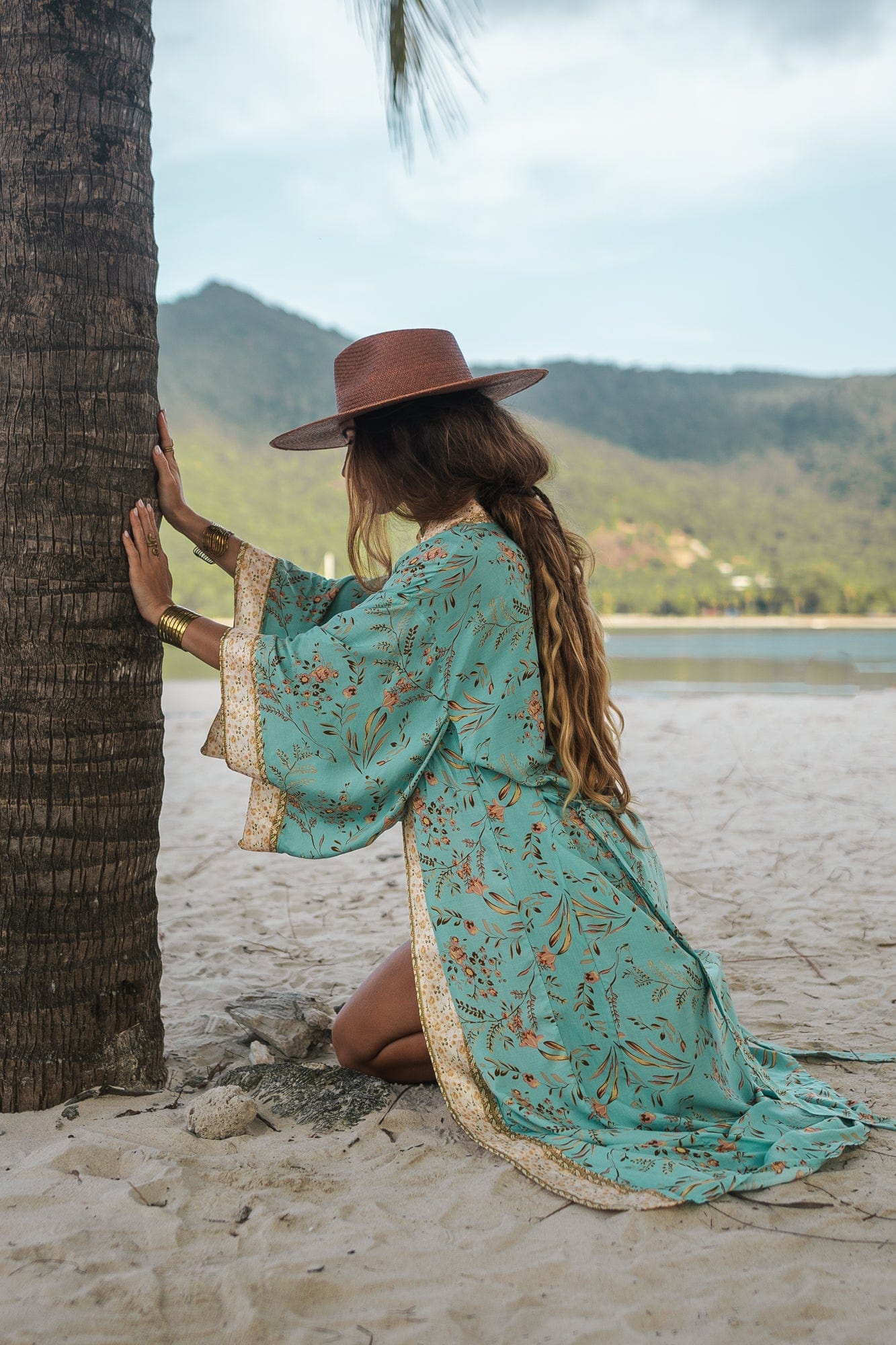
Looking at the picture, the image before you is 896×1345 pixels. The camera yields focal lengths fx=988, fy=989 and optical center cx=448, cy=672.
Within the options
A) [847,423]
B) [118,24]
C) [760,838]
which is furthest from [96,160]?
[847,423]

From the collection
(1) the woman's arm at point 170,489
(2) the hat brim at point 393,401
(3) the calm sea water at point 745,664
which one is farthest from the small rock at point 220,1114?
(3) the calm sea water at point 745,664

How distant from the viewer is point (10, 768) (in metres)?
2.05

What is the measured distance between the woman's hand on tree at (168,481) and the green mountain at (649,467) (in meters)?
47.3

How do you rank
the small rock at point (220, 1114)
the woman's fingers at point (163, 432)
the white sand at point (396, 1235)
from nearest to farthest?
1. the white sand at point (396, 1235)
2. the small rock at point (220, 1114)
3. the woman's fingers at point (163, 432)

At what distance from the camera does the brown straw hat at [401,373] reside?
2152 millimetres

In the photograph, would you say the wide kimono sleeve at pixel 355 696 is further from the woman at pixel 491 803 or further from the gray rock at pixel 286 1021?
the gray rock at pixel 286 1021

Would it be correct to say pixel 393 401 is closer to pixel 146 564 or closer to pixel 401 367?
pixel 401 367

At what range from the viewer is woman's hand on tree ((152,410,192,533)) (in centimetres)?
223

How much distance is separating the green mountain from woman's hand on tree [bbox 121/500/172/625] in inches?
1870

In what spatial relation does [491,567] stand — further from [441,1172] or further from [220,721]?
[441,1172]

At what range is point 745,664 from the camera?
72.3 feet

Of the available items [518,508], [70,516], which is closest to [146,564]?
[70,516]

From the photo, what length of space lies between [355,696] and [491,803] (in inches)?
14.3

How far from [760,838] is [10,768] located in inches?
159
